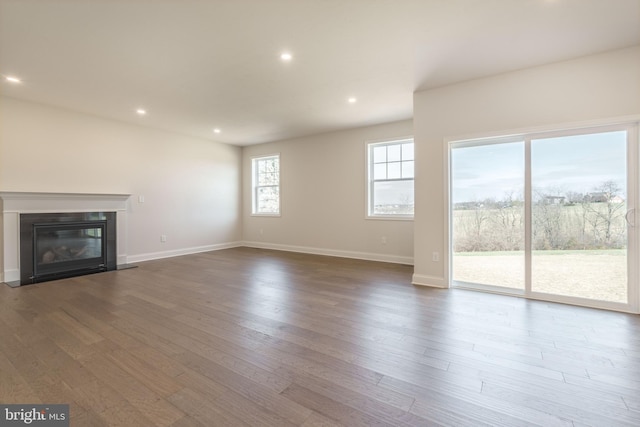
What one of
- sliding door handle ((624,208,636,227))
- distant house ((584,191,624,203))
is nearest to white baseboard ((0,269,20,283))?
distant house ((584,191,624,203))

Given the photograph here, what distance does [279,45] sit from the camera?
278 centimetres

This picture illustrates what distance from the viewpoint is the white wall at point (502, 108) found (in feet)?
9.48

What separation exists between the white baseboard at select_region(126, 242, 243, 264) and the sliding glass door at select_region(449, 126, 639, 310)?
Answer: 5.47 metres

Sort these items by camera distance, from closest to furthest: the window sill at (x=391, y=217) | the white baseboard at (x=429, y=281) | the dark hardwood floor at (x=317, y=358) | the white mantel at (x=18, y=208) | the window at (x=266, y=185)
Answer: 1. the dark hardwood floor at (x=317, y=358)
2. the white baseboard at (x=429, y=281)
3. the white mantel at (x=18, y=208)
4. the window sill at (x=391, y=217)
5. the window at (x=266, y=185)

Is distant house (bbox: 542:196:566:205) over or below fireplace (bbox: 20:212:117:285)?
over

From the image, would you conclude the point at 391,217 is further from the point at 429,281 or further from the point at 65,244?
the point at 65,244

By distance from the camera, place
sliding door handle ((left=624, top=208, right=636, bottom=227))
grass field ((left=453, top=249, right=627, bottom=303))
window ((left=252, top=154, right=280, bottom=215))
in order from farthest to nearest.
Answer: window ((left=252, top=154, right=280, bottom=215)) → grass field ((left=453, top=249, right=627, bottom=303)) → sliding door handle ((left=624, top=208, right=636, bottom=227))

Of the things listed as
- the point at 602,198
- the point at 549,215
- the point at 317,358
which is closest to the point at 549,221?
the point at 549,215

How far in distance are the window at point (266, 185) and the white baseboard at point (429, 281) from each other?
4068mm

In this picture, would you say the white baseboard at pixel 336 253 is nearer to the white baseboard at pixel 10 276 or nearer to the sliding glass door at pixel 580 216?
the sliding glass door at pixel 580 216

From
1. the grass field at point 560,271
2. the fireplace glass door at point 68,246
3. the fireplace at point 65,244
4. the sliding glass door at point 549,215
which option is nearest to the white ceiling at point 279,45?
the sliding glass door at point 549,215

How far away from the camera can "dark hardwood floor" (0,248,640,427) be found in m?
1.51

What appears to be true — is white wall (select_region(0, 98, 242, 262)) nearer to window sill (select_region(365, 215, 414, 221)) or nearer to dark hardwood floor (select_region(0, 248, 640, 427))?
dark hardwood floor (select_region(0, 248, 640, 427))

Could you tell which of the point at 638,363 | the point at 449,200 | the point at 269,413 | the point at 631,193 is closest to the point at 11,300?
the point at 269,413
